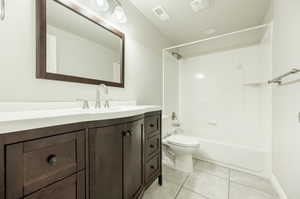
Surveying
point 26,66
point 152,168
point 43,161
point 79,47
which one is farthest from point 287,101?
point 26,66


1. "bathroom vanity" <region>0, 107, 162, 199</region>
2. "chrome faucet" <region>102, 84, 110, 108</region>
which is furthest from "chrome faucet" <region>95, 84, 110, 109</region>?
"bathroom vanity" <region>0, 107, 162, 199</region>

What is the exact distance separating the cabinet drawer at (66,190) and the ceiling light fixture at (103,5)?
1428 millimetres

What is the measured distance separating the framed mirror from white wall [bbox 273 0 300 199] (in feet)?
5.10

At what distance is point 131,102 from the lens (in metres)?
1.71

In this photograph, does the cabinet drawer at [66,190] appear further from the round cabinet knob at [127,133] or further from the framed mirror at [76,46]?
the framed mirror at [76,46]

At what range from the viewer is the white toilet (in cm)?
185

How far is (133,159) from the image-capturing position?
3.54 feet

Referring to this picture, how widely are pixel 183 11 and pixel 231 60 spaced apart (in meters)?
1.38

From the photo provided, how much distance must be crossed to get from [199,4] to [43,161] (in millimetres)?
2014

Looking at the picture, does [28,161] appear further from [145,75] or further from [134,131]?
[145,75]

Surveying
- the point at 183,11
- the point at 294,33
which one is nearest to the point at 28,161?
the point at 294,33

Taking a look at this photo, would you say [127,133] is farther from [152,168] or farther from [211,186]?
[211,186]

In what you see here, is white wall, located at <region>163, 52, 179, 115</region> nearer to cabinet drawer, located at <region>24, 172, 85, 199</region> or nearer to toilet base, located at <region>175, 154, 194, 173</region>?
toilet base, located at <region>175, 154, 194, 173</region>

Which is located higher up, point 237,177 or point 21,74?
point 21,74
